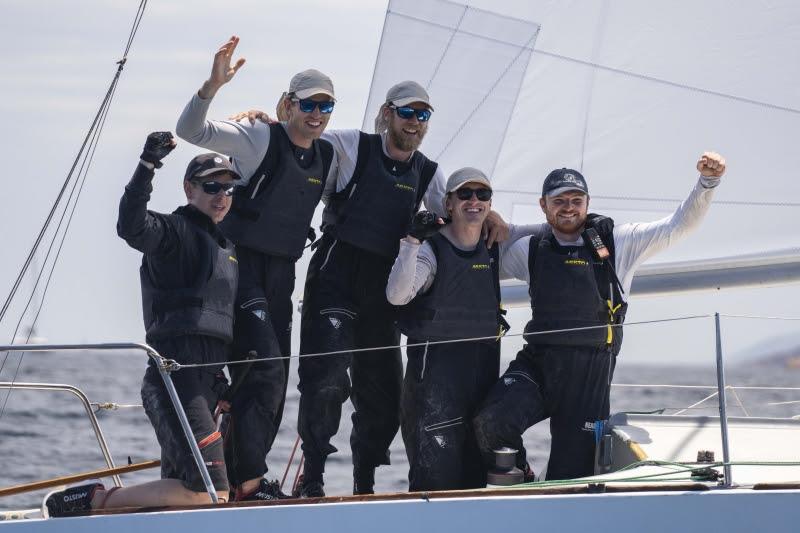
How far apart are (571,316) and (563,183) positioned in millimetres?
400

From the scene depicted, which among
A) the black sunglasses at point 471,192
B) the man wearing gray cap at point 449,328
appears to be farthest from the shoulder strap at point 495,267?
the black sunglasses at point 471,192

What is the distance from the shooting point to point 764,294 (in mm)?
4551

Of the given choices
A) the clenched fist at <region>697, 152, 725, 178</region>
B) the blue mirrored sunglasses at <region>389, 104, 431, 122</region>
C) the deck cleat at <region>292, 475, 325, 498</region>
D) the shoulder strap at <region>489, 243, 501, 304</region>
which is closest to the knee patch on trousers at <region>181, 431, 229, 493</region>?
the deck cleat at <region>292, 475, 325, 498</region>

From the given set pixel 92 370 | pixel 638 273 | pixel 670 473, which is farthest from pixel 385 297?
pixel 92 370

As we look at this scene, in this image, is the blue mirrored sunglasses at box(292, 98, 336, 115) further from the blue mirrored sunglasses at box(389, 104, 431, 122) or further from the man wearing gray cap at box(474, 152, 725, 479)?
the man wearing gray cap at box(474, 152, 725, 479)

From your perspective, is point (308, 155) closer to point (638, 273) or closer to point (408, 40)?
point (408, 40)

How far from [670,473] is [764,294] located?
1.37 metres

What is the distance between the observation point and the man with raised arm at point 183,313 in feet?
11.5

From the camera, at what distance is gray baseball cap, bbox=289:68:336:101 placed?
400 centimetres

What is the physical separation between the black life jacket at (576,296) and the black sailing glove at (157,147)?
1.15m

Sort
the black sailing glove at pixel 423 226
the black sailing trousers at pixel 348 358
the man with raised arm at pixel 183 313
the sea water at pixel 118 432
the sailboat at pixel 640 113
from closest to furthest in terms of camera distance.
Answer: the man with raised arm at pixel 183 313, the black sailing glove at pixel 423 226, the black sailing trousers at pixel 348 358, the sailboat at pixel 640 113, the sea water at pixel 118 432

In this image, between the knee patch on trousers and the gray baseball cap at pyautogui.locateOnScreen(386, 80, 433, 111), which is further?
the gray baseball cap at pyautogui.locateOnScreen(386, 80, 433, 111)

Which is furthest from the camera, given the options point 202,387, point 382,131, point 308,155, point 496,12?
point 496,12

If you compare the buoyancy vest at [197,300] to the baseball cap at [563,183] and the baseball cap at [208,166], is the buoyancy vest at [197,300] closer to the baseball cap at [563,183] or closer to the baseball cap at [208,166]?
the baseball cap at [208,166]
